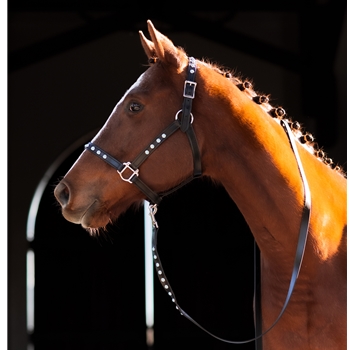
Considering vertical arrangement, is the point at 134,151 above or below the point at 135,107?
below

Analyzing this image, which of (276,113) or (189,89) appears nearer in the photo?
(189,89)

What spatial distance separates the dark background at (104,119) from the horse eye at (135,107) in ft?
11.0

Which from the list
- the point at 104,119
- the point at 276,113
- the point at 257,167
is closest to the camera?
the point at 257,167

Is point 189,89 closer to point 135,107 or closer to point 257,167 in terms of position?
point 135,107

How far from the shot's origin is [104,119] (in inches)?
222

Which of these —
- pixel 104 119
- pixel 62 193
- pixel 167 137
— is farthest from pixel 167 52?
pixel 104 119

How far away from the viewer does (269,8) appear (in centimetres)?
560

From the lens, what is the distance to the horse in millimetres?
2131

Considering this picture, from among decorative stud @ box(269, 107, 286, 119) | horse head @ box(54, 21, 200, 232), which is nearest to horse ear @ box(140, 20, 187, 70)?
horse head @ box(54, 21, 200, 232)

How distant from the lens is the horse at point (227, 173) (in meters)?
2.13

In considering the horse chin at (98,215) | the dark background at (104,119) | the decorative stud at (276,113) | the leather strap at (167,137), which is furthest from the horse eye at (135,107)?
the dark background at (104,119)

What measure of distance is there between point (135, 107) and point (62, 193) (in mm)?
382

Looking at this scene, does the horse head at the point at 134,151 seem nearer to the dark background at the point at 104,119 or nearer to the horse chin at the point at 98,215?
the horse chin at the point at 98,215

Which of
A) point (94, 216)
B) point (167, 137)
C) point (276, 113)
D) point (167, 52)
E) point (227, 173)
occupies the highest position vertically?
point (167, 52)
